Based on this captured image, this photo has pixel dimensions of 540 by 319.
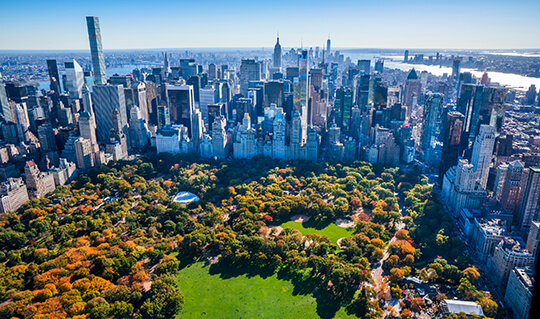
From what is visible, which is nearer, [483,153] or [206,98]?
[483,153]

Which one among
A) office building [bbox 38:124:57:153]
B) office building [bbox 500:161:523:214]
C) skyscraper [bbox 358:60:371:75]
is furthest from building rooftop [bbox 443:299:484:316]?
skyscraper [bbox 358:60:371:75]

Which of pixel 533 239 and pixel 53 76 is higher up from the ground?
pixel 53 76

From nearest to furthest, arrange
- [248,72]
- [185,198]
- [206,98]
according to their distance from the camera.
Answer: [185,198] < [206,98] < [248,72]

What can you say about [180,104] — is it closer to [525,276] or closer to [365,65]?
[525,276]

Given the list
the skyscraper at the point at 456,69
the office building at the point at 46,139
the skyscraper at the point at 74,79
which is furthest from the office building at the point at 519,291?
the skyscraper at the point at 456,69

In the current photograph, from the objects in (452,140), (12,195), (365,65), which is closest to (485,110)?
(452,140)

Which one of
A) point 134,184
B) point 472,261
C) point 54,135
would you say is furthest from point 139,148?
point 472,261

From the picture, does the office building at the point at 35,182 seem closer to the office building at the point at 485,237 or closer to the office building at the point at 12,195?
the office building at the point at 12,195
